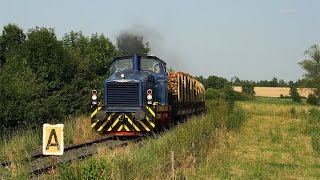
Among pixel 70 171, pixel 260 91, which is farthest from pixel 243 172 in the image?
pixel 260 91

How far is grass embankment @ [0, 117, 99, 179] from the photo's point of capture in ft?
29.2

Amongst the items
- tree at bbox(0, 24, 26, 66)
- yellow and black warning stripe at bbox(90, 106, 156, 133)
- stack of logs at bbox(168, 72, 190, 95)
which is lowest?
yellow and black warning stripe at bbox(90, 106, 156, 133)

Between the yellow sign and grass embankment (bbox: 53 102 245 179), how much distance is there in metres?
0.38

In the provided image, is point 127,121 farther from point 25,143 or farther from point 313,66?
point 313,66

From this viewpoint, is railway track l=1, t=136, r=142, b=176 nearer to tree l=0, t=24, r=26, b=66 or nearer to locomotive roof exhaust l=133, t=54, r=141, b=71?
locomotive roof exhaust l=133, t=54, r=141, b=71

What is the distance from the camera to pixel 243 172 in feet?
36.0

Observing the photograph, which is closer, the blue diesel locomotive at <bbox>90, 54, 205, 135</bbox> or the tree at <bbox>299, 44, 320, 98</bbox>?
the blue diesel locomotive at <bbox>90, 54, 205, 135</bbox>

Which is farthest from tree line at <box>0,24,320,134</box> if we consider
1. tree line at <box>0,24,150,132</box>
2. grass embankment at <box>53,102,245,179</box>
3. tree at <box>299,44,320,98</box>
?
tree at <box>299,44,320,98</box>

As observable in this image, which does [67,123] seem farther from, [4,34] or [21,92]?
[4,34]

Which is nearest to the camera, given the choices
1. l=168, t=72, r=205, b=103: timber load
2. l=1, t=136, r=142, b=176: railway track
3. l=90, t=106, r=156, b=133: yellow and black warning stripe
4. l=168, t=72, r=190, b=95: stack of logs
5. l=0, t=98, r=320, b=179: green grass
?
l=0, t=98, r=320, b=179: green grass

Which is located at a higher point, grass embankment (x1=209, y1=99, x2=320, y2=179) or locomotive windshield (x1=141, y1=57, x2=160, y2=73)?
locomotive windshield (x1=141, y1=57, x2=160, y2=73)

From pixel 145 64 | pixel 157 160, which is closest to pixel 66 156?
pixel 157 160

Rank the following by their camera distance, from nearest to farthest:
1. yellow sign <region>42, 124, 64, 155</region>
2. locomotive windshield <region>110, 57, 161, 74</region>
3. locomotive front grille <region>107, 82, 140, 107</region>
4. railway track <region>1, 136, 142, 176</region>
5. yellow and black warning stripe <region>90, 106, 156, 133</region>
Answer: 1. yellow sign <region>42, 124, 64, 155</region>
2. railway track <region>1, 136, 142, 176</region>
3. yellow and black warning stripe <region>90, 106, 156, 133</region>
4. locomotive front grille <region>107, 82, 140, 107</region>
5. locomotive windshield <region>110, 57, 161, 74</region>

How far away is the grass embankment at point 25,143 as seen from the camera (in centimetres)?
890
